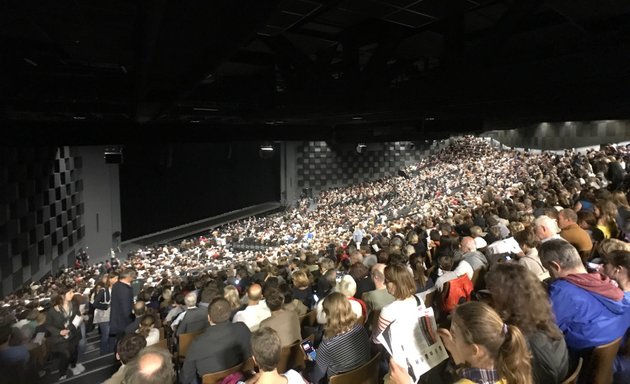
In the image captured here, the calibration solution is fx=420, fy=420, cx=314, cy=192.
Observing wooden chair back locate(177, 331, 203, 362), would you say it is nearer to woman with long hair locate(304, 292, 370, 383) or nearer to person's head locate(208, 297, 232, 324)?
person's head locate(208, 297, 232, 324)

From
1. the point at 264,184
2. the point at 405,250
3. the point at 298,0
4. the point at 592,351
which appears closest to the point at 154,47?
the point at 298,0

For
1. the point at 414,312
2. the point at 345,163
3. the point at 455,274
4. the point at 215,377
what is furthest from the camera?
the point at 345,163

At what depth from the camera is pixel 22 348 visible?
423 centimetres

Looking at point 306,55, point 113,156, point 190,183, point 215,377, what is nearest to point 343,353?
point 215,377

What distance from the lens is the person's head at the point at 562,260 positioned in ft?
8.96

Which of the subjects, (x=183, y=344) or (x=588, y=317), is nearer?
(x=588, y=317)

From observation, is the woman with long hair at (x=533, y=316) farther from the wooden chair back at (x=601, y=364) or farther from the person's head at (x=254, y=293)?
the person's head at (x=254, y=293)

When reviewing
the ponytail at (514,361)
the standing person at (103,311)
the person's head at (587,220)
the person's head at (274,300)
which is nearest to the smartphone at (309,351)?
the person's head at (274,300)

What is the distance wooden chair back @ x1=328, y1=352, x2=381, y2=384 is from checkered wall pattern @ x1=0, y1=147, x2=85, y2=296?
12.4 metres

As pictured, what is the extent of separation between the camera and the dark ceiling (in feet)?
8.95

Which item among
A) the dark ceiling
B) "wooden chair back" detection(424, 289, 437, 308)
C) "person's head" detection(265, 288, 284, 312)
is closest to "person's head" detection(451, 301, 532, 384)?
the dark ceiling

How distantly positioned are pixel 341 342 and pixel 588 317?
5.14ft

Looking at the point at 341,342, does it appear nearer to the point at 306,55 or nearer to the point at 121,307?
the point at 306,55

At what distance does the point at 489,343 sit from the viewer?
6.04 feet
